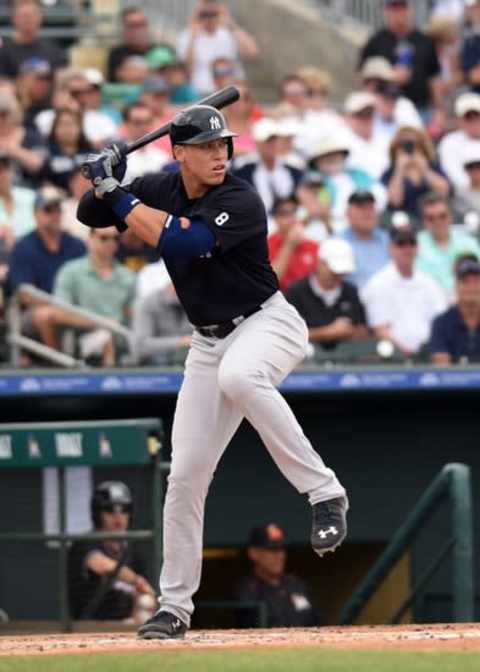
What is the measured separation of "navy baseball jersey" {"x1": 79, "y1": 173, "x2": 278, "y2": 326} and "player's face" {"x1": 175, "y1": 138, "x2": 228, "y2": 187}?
57 mm

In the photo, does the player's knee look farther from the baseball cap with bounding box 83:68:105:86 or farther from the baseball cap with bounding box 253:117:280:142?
the baseball cap with bounding box 83:68:105:86

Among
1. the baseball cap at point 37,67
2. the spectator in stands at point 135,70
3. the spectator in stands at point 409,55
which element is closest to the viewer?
the baseball cap at point 37,67

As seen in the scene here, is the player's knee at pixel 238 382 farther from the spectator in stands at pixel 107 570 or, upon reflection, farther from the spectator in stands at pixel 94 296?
the spectator in stands at pixel 94 296

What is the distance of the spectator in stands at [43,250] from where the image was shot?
11273 millimetres

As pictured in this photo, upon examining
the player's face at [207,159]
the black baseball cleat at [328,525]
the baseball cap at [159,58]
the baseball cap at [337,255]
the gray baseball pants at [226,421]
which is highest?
the baseball cap at [159,58]

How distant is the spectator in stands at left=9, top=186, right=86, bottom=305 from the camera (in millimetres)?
11273

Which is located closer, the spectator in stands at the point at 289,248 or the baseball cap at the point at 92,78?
the spectator in stands at the point at 289,248

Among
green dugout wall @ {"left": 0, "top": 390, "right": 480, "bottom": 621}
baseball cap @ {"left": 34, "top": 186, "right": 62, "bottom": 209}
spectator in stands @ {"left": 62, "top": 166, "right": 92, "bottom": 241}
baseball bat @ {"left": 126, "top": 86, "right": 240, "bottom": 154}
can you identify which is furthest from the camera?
spectator in stands @ {"left": 62, "top": 166, "right": 92, "bottom": 241}

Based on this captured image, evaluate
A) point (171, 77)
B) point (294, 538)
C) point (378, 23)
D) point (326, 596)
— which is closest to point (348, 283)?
point (294, 538)

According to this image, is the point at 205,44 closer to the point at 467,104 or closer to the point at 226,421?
the point at 467,104

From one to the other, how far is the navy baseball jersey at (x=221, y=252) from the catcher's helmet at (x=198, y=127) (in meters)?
0.19

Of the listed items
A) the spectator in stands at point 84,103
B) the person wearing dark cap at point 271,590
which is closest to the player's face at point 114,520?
the person wearing dark cap at point 271,590

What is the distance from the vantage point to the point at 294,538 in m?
11.6

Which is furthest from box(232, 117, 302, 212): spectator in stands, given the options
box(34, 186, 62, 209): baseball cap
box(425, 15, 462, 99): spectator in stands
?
box(425, 15, 462, 99): spectator in stands
